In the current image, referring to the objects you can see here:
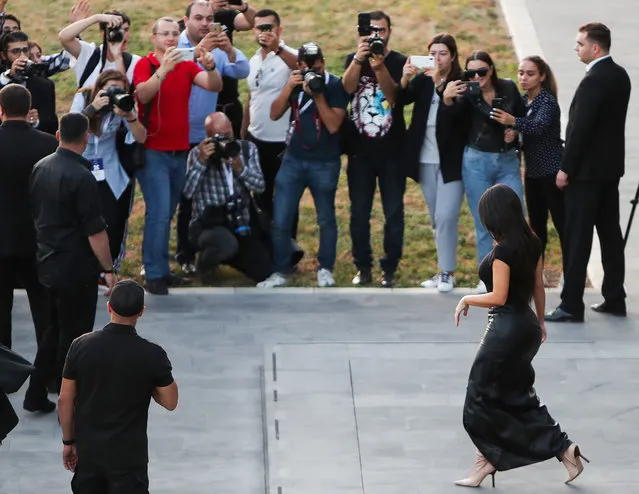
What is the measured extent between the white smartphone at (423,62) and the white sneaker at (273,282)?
203 centimetres

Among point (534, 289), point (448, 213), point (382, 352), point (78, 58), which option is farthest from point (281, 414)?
point (78, 58)

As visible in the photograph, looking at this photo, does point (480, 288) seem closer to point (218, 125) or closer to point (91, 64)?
point (218, 125)

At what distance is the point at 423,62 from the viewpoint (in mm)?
10773

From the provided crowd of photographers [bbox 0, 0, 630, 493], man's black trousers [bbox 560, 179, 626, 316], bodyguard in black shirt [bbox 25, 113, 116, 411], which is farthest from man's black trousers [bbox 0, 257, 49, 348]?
man's black trousers [bbox 560, 179, 626, 316]

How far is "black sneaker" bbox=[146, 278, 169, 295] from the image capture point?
36.3ft

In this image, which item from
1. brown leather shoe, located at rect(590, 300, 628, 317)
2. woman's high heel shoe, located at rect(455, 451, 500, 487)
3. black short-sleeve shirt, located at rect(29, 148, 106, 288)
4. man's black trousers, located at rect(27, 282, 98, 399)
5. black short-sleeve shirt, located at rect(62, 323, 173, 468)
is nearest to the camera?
black short-sleeve shirt, located at rect(62, 323, 173, 468)

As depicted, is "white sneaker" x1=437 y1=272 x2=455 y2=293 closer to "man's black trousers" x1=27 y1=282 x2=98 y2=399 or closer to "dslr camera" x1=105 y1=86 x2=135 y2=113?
"dslr camera" x1=105 y1=86 x2=135 y2=113

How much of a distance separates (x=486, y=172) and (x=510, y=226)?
332cm

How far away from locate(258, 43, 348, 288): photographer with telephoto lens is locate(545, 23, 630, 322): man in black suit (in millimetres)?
1884

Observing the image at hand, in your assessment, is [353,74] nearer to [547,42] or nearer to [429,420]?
[429,420]

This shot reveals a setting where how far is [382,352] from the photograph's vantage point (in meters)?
9.72

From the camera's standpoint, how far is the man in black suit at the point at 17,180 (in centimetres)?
883

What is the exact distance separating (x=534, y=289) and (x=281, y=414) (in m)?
1.89

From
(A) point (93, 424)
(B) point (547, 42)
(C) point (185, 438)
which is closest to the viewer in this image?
(A) point (93, 424)
